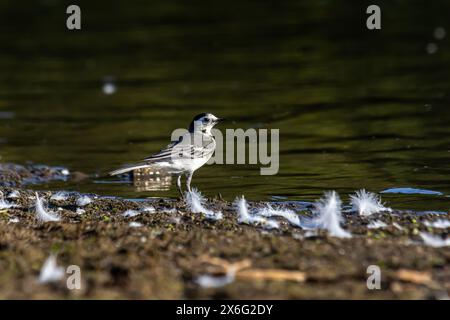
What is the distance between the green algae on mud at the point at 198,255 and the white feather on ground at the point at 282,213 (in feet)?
0.34

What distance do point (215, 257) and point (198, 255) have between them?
19cm

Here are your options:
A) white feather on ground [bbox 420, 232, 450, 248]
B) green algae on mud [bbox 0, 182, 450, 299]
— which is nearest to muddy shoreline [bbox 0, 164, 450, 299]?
green algae on mud [bbox 0, 182, 450, 299]

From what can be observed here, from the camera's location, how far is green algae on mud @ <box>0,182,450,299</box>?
777 centimetres

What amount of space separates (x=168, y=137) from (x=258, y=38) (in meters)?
10.7

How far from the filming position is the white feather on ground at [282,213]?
416 inches

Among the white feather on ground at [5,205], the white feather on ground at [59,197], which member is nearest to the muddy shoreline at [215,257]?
the white feather on ground at [5,205]

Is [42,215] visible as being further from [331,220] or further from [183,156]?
[331,220]

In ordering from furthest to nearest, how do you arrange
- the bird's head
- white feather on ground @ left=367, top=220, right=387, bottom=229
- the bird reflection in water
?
the bird reflection in water < the bird's head < white feather on ground @ left=367, top=220, right=387, bottom=229

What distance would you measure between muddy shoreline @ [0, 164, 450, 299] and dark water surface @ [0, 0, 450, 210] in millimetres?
2734

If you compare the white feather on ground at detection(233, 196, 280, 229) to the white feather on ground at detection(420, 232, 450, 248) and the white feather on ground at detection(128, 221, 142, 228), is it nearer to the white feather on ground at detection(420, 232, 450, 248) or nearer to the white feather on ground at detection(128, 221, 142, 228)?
the white feather on ground at detection(128, 221, 142, 228)

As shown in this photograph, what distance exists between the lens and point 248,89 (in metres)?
21.4

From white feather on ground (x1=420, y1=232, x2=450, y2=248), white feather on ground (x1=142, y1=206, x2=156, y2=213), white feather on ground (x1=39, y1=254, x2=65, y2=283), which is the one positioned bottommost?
white feather on ground (x1=39, y1=254, x2=65, y2=283)

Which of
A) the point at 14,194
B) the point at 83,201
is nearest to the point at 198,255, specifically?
the point at 83,201

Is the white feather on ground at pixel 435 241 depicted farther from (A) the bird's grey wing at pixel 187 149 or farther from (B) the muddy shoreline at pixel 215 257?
(A) the bird's grey wing at pixel 187 149
